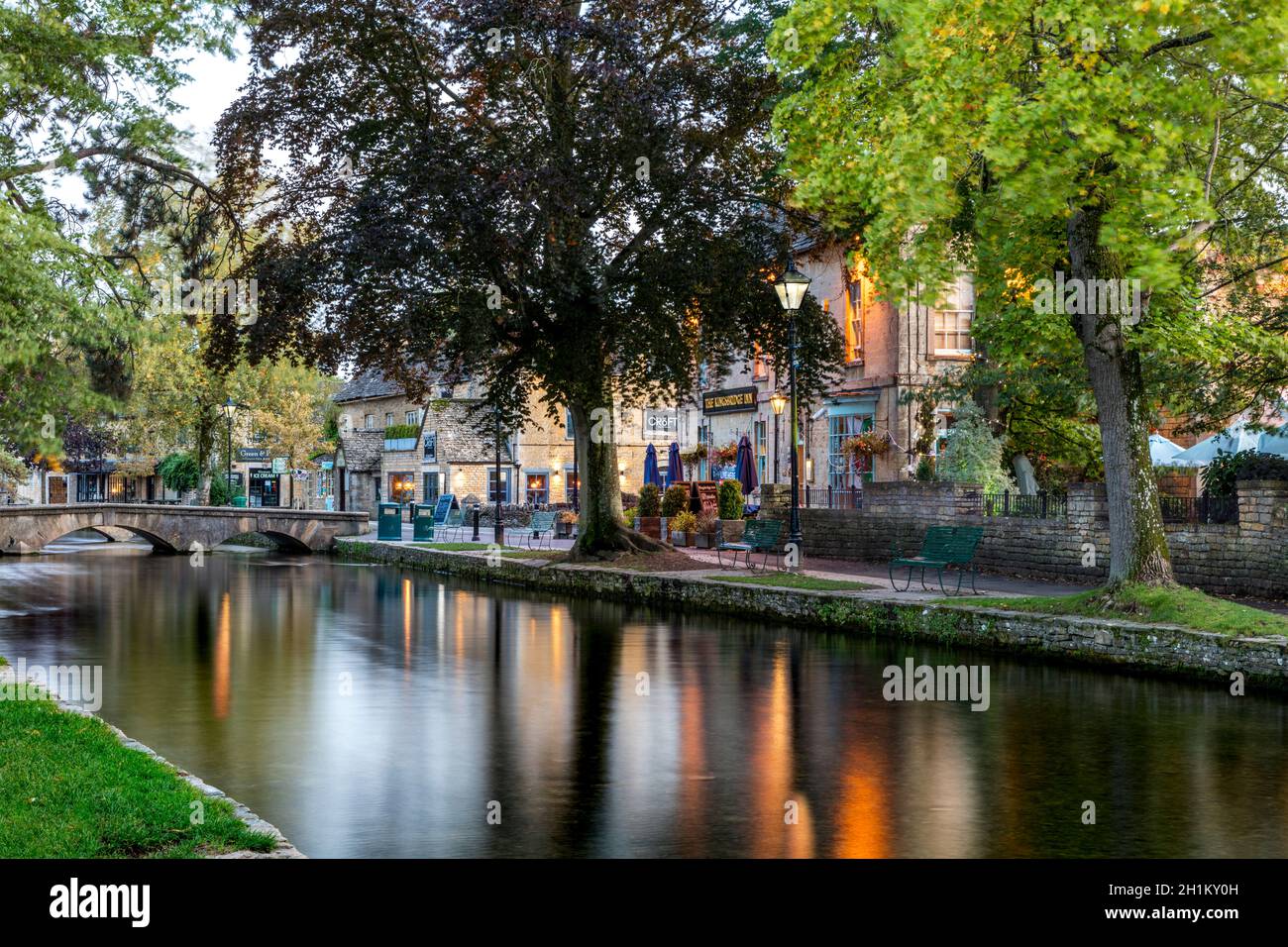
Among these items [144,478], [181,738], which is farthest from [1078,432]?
[144,478]

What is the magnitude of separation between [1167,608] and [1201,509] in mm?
5828

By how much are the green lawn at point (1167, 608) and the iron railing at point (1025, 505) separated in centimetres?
664

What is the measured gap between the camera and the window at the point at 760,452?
44.5m

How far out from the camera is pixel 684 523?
3650 centimetres

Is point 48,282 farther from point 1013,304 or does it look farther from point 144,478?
point 144,478

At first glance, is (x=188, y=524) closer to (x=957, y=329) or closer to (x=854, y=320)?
(x=854, y=320)

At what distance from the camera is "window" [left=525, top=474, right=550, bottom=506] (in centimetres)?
6581

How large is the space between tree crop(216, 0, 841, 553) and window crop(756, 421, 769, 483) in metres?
13.9

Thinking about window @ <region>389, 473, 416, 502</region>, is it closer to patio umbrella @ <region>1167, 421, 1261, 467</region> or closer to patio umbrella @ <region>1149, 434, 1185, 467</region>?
patio umbrella @ <region>1149, 434, 1185, 467</region>

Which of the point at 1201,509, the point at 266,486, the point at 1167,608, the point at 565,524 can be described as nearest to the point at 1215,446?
the point at 1201,509

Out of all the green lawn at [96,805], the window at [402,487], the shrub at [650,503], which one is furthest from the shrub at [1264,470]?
the window at [402,487]

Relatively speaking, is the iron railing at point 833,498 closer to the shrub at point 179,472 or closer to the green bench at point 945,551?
the green bench at point 945,551

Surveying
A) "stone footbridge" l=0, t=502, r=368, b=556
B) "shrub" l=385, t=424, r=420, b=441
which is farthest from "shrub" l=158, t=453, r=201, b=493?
"stone footbridge" l=0, t=502, r=368, b=556
